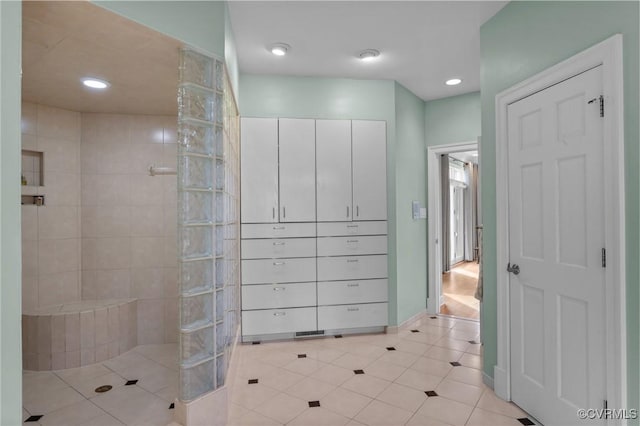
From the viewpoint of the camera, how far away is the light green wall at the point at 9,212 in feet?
2.54

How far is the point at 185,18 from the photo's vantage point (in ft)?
6.66

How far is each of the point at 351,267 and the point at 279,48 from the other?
2239 millimetres

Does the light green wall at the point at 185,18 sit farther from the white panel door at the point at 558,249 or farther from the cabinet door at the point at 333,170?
the white panel door at the point at 558,249

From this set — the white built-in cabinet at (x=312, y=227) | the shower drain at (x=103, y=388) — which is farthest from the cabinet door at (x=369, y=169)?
the shower drain at (x=103, y=388)

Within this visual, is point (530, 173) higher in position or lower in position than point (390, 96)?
lower

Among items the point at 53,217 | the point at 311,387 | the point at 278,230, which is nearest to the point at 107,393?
the point at 311,387

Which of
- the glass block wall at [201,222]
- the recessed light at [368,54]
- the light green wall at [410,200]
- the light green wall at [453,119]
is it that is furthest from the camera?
the light green wall at [453,119]

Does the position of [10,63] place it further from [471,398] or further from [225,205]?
[471,398]

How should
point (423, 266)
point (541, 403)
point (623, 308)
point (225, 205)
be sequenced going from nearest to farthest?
point (623, 308) < point (541, 403) < point (225, 205) < point (423, 266)

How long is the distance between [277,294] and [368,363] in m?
1.11

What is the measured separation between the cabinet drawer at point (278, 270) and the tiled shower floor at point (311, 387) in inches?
25.8

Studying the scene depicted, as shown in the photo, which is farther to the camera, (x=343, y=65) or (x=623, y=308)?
(x=343, y=65)

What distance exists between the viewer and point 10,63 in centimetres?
79

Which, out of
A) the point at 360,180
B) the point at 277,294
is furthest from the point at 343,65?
the point at 277,294
